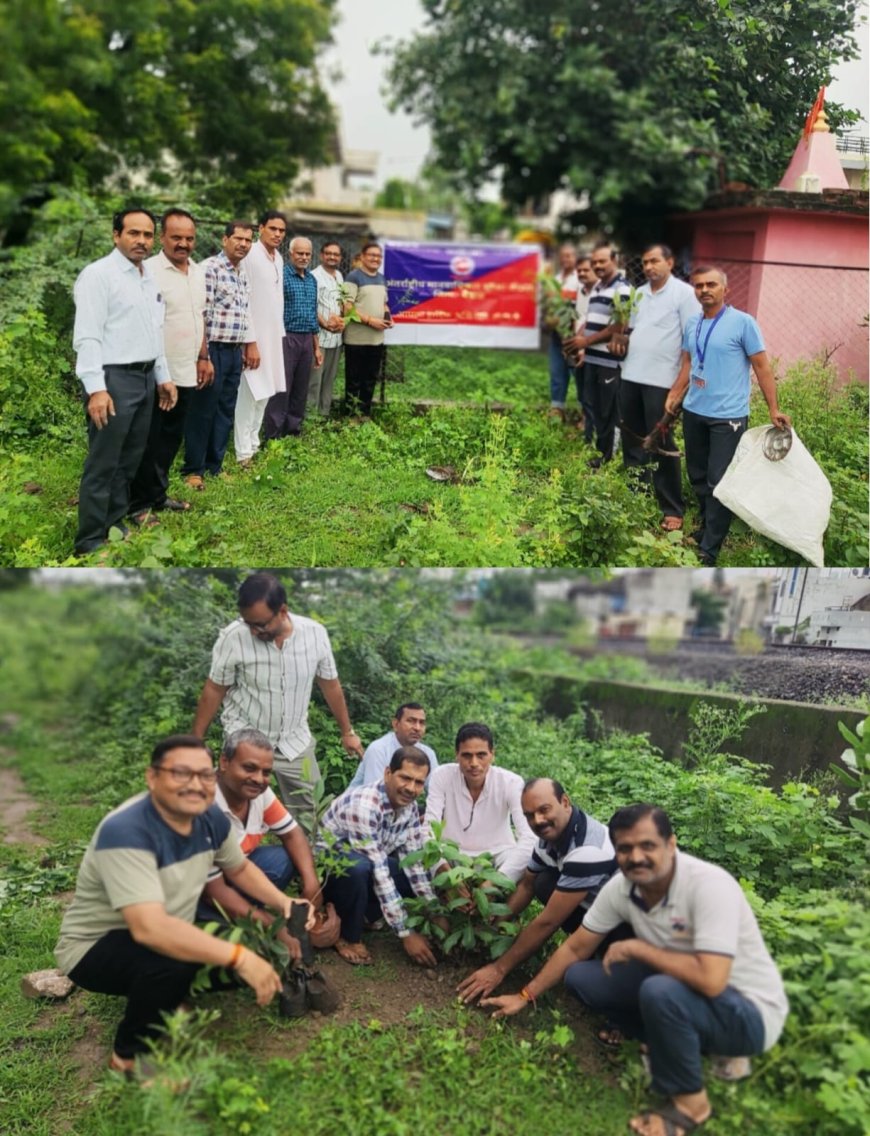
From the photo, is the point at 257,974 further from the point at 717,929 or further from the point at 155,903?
the point at 717,929

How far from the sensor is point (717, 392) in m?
3.94

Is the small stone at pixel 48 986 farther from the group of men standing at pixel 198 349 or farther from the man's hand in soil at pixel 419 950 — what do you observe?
the group of men standing at pixel 198 349

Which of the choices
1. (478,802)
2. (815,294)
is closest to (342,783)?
(478,802)

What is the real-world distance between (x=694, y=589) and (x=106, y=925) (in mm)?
8141

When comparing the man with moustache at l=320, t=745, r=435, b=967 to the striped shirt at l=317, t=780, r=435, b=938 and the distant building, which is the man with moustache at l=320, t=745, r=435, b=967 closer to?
the striped shirt at l=317, t=780, r=435, b=938

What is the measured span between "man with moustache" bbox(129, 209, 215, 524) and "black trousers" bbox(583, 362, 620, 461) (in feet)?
5.45

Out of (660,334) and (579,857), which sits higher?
(660,334)

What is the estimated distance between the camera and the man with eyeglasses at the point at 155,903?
2.83m

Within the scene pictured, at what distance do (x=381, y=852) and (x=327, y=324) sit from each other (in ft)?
6.87

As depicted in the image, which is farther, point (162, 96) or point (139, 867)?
point (162, 96)

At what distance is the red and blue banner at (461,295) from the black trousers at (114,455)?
106 cm

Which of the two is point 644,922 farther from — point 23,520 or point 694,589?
point 694,589

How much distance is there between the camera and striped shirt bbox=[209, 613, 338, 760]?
160 inches

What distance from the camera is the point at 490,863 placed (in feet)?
12.1
